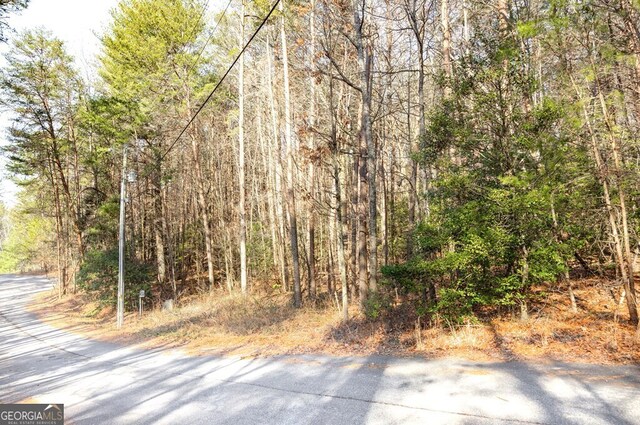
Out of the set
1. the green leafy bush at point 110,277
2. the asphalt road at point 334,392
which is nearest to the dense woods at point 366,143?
the green leafy bush at point 110,277

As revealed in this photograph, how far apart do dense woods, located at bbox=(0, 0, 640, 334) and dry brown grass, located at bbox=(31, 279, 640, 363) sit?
1.42 feet

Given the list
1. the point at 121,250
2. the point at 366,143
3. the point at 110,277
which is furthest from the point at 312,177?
the point at 110,277

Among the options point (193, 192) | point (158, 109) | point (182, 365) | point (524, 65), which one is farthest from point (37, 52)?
point (524, 65)

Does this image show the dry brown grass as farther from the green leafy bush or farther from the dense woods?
the green leafy bush

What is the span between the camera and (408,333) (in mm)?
8102

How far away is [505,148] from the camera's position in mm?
7562

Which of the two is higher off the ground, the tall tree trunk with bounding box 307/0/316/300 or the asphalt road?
the tall tree trunk with bounding box 307/0/316/300

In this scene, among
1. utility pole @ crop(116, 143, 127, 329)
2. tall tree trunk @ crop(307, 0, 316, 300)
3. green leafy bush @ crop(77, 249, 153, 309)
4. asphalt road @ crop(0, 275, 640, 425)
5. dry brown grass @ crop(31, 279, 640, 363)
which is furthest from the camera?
green leafy bush @ crop(77, 249, 153, 309)

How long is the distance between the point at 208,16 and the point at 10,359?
16715mm

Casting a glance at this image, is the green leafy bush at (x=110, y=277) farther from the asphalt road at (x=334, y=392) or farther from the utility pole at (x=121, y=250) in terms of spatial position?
the asphalt road at (x=334, y=392)

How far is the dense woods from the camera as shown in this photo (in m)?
6.97

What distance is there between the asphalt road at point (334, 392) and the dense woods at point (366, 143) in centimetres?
211

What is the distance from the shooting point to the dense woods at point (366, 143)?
6973 mm

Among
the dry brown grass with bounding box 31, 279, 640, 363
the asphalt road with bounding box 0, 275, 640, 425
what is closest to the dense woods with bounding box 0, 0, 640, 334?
the dry brown grass with bounding box 31, 279, 640, 363
